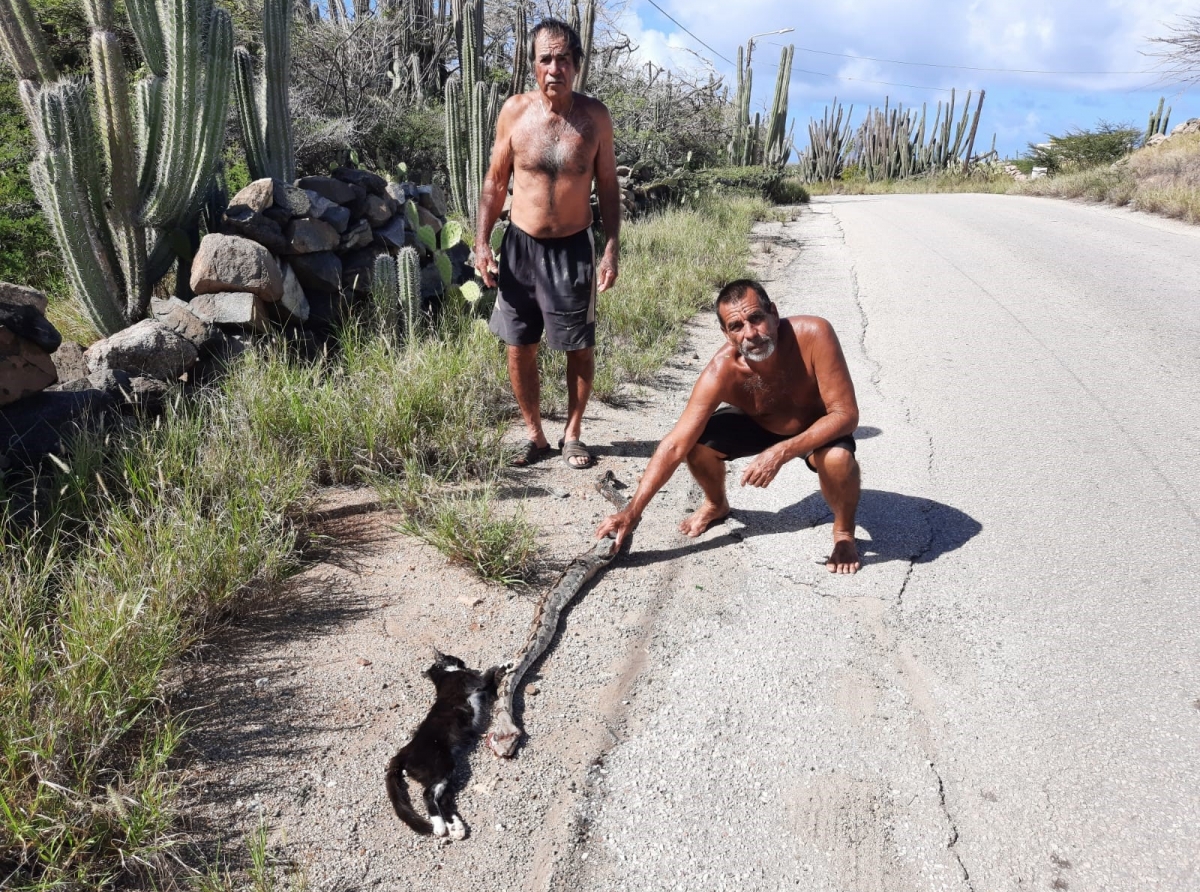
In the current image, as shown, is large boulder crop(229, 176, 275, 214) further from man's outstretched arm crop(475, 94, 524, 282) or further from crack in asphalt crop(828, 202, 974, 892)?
crack in asphalt crop(828, 202, 974, 892)

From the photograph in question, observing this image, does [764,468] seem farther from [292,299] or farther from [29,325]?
[292,299]

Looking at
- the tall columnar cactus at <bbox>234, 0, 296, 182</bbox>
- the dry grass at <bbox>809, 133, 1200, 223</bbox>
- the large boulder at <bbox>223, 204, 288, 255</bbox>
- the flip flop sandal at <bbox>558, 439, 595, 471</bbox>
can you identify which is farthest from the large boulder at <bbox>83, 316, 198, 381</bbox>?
the dry grass at <bbox>809, 133, 1200, 223</bbox>

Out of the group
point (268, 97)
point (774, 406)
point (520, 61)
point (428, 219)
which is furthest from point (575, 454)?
point (520, 61)

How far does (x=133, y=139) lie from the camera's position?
4.93 metres

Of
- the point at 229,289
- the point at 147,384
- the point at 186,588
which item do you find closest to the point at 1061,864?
the point at 186,588

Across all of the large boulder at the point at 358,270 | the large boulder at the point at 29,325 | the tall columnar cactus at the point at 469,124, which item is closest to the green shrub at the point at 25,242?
the large boulder at the point at 358,270

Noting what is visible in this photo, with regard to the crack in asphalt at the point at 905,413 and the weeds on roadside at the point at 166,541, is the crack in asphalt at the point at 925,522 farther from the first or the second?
the weeds on roadside at the point at 166,541

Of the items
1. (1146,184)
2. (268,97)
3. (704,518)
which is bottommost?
(704,518)

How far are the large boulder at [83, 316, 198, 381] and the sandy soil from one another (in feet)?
4.58

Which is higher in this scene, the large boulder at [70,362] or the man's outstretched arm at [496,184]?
the man's outstretched arm at [496,184]

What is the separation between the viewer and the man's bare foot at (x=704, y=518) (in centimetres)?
364

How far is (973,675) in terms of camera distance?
2.64m

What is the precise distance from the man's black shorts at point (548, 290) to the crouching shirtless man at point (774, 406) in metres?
1.09

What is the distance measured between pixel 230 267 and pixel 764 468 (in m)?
3.50
